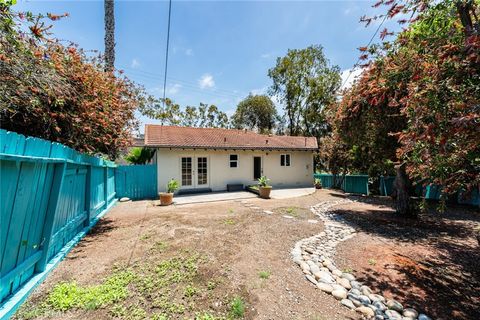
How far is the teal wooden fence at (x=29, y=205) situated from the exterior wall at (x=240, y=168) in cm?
754

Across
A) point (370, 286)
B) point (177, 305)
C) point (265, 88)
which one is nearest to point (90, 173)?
point (177, 305)

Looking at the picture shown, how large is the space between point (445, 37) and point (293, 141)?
15.2m

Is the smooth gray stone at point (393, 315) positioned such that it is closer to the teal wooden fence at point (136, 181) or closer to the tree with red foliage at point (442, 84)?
the tree with red foliage at point (442, 84)

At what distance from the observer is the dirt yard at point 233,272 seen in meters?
2.73

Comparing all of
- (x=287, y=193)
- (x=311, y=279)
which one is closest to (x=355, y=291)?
(x=311, y=279)

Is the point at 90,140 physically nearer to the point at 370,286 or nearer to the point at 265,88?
the point at 370,286

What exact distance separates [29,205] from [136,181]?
8946 mm

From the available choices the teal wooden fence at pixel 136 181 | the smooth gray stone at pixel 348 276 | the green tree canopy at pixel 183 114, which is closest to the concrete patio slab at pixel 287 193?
the teal wooden fence at pixel 136 181

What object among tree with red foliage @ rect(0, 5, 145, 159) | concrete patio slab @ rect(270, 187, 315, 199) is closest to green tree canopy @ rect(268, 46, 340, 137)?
concrete patio slab @ rect(270, 187, 315, 199)

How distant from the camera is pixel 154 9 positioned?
7.46 meters

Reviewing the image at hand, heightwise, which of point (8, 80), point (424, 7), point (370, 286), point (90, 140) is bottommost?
point (370, 286)

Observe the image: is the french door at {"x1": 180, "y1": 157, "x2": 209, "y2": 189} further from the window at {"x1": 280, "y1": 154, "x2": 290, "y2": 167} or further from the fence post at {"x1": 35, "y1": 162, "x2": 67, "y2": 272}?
the fence post at {"x1": 35, "y1": 162, "x2": 67, "y2": 272}

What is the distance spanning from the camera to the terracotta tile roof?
40.3 feet

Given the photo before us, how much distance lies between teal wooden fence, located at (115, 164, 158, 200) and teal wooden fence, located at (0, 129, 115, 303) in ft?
23.2
